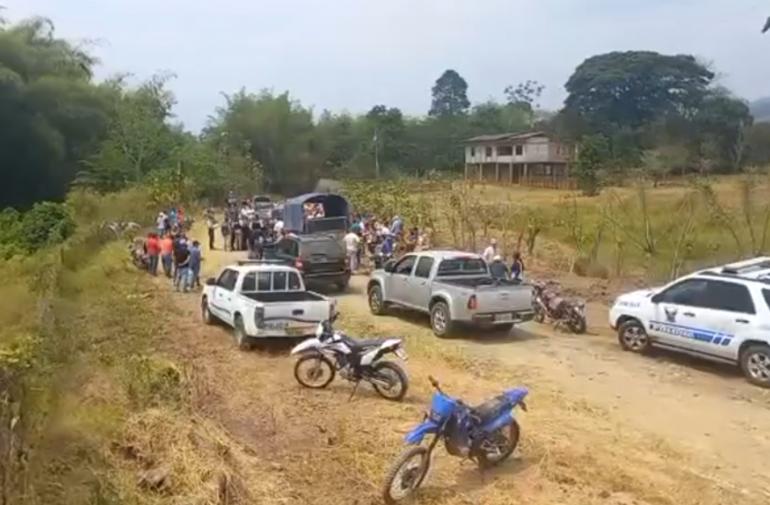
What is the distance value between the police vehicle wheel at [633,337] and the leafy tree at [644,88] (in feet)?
238

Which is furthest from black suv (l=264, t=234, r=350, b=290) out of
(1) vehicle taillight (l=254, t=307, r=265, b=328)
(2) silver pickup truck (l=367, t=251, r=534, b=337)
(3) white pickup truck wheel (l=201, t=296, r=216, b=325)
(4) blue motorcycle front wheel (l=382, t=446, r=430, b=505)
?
(4) blue motorcycle front wheel (l=382, t=446, r=430, b=505)

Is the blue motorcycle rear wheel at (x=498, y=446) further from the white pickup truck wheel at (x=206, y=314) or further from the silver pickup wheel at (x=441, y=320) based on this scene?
the white pickup truck wheel at (x=206, y=314)

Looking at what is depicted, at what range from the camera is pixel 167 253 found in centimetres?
2278

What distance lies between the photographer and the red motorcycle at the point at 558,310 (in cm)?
1630

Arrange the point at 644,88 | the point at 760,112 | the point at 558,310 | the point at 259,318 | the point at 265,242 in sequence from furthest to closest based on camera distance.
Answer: the point at 760,112 < the point at 644,88 < the point at 265,242 < the point at 558,310 < the point at 259,318

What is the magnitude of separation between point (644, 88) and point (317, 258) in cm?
7342

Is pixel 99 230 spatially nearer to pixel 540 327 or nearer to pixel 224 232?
pixel 224 232

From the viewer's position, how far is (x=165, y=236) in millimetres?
24125

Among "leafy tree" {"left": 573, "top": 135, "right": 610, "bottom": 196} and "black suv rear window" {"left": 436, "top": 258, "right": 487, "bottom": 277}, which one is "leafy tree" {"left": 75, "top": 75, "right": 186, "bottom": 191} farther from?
"black suv rear window" {"left": 436, "top": 258, "right": 487, "bottom": 277}

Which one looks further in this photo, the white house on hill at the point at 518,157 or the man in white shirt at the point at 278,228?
the white house on hill at the point at 518,157

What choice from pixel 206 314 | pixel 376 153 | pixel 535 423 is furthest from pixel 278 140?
pixel 535 423

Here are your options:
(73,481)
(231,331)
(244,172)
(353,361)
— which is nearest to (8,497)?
(73,481)

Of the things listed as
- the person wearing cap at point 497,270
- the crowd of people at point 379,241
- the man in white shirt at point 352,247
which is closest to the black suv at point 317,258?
the crowd of people at point 379,241

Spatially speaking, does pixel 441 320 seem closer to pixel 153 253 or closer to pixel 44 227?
pixel 153 253
